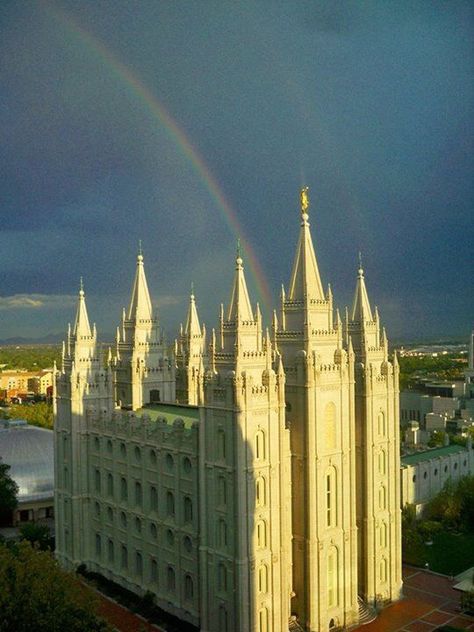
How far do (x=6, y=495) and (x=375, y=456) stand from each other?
40.7 metres

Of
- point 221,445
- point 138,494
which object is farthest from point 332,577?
point 138,494

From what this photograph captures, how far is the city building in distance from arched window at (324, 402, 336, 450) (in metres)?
0.14

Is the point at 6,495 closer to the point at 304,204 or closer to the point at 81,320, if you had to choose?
the point at 81,320

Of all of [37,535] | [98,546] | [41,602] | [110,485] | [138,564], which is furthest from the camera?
[37,535]

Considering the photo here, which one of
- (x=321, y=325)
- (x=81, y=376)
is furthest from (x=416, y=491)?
(x=81, y=376)

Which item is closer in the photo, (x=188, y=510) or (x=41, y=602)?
(x=41, y=602)

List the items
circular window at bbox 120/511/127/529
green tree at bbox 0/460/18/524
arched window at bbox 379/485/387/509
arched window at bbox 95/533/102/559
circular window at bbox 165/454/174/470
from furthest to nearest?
green tree at bbox 0/460/18/524 → arched window at bbox 95/533/102/559 → circular window at bbox 120/511/127/529 → arched window at bbox 379/485/387/509 → circular window at bbox 165/454/174/470

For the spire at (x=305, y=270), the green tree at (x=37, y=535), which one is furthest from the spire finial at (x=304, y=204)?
the green tree at (x=37, y=535)

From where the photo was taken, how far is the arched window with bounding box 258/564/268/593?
42.0 meters

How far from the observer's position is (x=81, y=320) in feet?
194

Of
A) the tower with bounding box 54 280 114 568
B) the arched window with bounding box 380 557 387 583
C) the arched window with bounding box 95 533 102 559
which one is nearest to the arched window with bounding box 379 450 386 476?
the arched window with bounding box 380 557 387 583

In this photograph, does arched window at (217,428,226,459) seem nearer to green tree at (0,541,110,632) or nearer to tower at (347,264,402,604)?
green tree at (0,541,110,632)

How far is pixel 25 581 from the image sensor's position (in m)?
35.6

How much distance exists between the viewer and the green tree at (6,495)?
71625 millimetres
